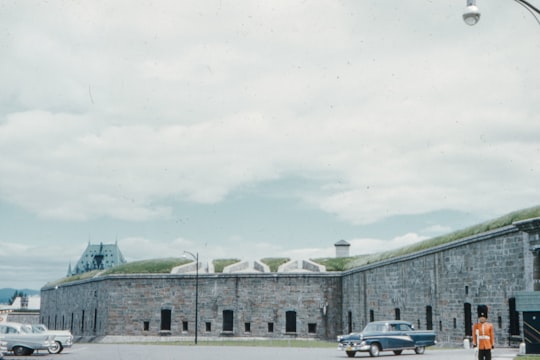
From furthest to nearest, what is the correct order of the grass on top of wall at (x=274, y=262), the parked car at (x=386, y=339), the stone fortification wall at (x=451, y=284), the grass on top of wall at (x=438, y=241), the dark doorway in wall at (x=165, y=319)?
the grass on top of wall at (x=274, y=262) → the dark doorway in wall at (x=165, y=319) → the grass on top of wall at (x=438, y=241) → the stone fortification wall at (x=451, y=284) → the parked car at (x=386, y=339)

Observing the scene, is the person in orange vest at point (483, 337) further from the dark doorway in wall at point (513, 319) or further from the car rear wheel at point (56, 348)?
the car rear wheel at point (56, 348)

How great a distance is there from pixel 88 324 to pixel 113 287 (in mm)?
5903

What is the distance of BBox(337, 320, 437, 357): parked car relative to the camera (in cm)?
2269

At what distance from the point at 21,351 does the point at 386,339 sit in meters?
13.8

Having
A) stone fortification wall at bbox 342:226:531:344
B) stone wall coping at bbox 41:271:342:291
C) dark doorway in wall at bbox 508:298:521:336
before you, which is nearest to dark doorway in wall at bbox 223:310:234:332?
stone wall coping at bbox 41:271:342:291

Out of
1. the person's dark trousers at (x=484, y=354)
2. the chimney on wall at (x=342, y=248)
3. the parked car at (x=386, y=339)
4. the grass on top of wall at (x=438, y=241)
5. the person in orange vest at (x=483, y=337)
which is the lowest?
the parked car at (x=386, y=339)

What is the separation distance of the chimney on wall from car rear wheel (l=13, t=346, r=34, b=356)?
96.6 ft

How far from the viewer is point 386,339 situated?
22.9m

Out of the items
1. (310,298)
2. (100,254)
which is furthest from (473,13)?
(100,254)

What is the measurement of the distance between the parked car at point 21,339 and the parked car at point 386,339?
37.6 ft

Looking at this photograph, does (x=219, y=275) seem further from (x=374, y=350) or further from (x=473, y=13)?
(x=473, y=13)

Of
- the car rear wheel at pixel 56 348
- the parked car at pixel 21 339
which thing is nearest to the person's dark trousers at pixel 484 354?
the parked car at pixel 21 339

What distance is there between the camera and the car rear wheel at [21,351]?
24.9m

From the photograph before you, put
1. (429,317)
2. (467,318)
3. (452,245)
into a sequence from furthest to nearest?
1. (429,317)
2. (452,245)
3. (467,318)
